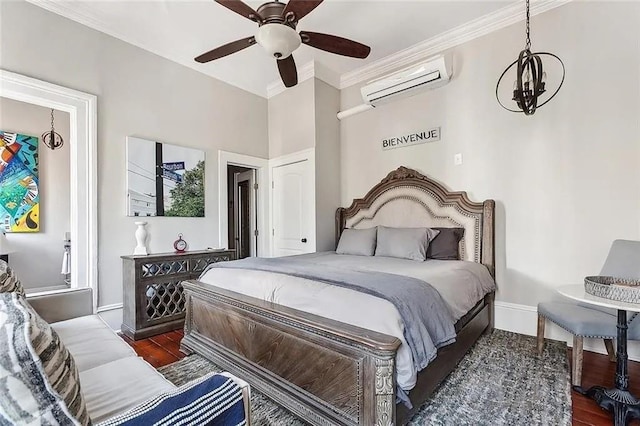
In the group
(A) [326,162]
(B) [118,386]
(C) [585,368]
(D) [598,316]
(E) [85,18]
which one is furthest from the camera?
(A) [326,162]

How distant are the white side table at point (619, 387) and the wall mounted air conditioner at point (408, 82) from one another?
2541 millimetres

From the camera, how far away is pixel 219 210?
4.23m

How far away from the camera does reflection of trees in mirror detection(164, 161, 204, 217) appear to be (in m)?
3.73

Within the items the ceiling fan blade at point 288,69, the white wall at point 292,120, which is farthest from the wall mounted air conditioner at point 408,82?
the ceiling fan blade at point 288,69

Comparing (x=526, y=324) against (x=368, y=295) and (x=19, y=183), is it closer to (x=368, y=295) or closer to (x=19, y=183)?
(x=368, y=295)

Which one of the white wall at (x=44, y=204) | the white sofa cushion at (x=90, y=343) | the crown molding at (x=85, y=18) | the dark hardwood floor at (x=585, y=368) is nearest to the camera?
the white sofa cushion at (x=90, y=343)

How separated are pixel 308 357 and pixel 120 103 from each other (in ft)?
10.9

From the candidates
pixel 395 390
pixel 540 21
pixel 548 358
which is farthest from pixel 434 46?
pixel 395 390

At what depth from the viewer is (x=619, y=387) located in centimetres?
179

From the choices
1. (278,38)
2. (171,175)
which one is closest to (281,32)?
(278,38)

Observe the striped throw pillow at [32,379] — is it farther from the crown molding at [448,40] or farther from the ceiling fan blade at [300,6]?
the crown molding at [448,40]

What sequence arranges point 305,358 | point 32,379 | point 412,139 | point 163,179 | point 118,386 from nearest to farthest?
point 32,379, point 118,386, point 305,358, point 163,179, point 412,139

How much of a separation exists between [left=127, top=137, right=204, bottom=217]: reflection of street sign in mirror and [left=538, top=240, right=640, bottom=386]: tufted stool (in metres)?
3.83

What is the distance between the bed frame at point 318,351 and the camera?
4.79ft
